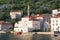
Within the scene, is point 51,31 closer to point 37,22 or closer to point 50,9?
point 37,22

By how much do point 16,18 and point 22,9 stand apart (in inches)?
176

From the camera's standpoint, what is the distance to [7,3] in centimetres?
7394

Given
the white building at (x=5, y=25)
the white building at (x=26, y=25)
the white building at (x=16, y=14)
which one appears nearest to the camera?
the white building at (x=26, y=25)

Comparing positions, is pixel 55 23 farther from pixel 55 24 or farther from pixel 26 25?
pixel 26 25

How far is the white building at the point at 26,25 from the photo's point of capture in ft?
183

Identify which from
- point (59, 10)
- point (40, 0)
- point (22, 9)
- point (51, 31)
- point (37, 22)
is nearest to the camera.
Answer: point (51, 31)

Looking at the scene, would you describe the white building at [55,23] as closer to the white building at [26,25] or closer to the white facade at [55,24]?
the white facade at [55,24]

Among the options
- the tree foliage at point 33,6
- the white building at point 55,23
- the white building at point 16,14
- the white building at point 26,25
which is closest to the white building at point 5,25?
the white building at point 26,25

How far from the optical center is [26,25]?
57594 mm

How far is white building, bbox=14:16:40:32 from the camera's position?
55.8m

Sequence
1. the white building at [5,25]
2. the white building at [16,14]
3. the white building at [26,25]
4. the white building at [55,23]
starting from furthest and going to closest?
the white building at [16,14] → the white building at [5,25] → the white building at [26,25] → the white building at [55,23]

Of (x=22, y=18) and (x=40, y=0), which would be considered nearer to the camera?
(x=22, y=18)

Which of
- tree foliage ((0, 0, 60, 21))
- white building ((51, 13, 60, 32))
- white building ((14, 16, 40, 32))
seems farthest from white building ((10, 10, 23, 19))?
white building ((51, 13, 60, 32))

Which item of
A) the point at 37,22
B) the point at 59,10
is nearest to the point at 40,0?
the point at 59,10
